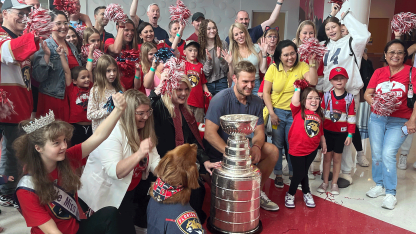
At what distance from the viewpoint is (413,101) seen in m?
3.22

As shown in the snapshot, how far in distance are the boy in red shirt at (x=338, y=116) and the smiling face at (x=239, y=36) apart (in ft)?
3.65

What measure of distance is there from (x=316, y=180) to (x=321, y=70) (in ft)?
4.26

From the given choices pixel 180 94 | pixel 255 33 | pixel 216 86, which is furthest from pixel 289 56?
pixel 180 94

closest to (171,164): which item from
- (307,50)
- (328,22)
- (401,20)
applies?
(307,50)

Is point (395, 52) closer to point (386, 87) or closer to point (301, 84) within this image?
point (386, 87)

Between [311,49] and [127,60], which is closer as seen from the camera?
[311,49]

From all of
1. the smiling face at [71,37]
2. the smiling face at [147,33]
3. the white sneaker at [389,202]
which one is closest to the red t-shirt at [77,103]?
the smiling face at [71,37]

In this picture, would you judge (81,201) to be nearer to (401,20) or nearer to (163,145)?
(163,145)

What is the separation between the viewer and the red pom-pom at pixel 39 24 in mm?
2527

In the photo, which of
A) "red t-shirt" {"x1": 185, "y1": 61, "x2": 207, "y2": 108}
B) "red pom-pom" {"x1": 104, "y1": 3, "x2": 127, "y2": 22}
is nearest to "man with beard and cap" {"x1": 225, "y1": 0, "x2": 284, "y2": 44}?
"red t-shirt" {"x1": 185, "y1": 61, "x2": 207, "y2": 108}

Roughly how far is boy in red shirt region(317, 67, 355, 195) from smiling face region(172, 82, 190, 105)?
158 cm

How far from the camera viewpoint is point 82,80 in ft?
10.4

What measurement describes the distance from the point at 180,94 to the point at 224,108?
1.44 feet

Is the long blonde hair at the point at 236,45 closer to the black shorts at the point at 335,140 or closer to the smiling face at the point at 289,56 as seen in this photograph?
the smiling face at the point at 289,56
